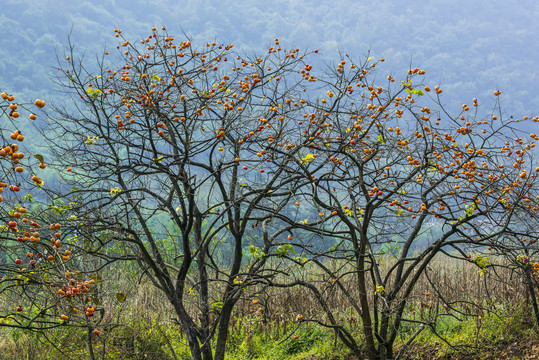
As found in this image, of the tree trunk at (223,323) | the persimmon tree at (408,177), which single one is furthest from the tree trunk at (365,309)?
the tree trunk at (223,323)

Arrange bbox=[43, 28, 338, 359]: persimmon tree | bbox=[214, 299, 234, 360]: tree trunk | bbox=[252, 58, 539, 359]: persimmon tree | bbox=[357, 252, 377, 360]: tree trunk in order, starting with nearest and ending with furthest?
bbox=[252, 58, 539, 359]: persimmon tree, bbox=[43, 28, 338, 359]: persimmon tree, bbox=[357, 252, 377, 360]: tree trunk, bbox=[214, 299, 234, 360]: tree trunk

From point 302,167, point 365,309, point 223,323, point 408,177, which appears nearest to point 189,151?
point 302,167

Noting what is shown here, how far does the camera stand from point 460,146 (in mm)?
5062

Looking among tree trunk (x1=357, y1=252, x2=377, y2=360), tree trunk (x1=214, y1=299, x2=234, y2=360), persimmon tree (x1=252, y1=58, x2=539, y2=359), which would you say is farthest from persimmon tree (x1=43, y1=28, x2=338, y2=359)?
tree trunk (x1=357, y1=252, x2=377, y2=360)

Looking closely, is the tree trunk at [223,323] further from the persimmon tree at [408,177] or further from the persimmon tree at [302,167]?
the persimmon tree at [408,177]

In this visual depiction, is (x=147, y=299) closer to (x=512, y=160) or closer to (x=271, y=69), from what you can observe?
(x=271, y=69)

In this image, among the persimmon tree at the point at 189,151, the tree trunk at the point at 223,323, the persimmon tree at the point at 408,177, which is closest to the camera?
the persimmon tree at the point at 408,177

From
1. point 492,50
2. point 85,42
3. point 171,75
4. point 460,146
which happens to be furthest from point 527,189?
point 492,50

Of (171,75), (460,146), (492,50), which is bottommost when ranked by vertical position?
(460,146)

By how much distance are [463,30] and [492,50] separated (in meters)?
9.80

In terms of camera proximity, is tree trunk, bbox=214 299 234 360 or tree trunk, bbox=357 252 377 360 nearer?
tree trunk, bbox=357 252 377 360

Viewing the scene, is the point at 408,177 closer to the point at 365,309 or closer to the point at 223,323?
the point at 365,309

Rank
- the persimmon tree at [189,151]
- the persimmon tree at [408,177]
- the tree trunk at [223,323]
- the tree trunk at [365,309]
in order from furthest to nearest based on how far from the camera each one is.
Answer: the tree trunk at [223,323], the tree trunk at [365,309], the persimmon tree at [189,151], the persimmon tree at [408,177]

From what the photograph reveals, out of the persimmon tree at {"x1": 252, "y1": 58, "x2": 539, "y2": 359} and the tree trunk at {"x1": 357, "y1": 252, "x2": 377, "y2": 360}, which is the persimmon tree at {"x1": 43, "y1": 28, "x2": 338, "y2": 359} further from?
the tree trunk at {"x1": 357, "y1": 252, "x2": 377, "y2": 360}
